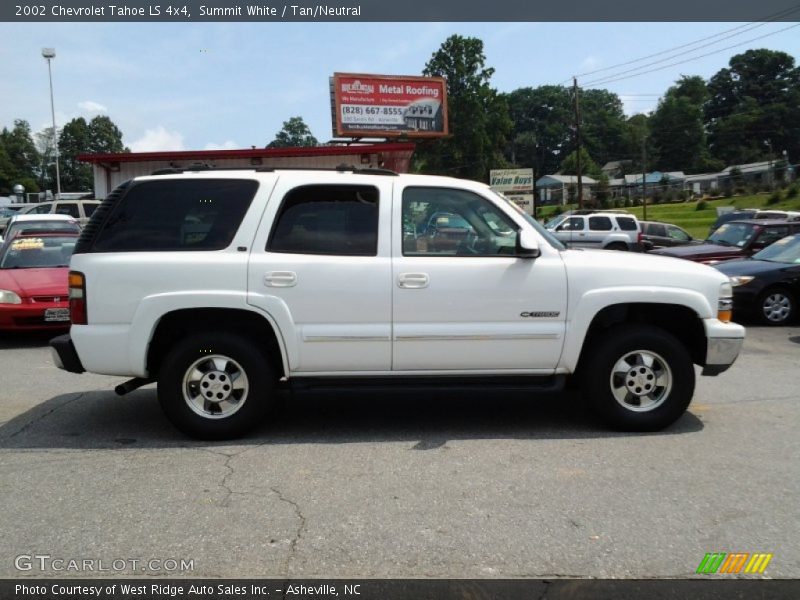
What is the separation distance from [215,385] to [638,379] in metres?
3.12

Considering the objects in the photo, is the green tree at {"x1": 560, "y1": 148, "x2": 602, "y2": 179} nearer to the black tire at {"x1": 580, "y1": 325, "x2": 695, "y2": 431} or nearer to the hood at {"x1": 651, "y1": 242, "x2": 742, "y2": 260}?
the hood at {"x1": 651, "y1": 242, "x2": 742, "y2": 260}

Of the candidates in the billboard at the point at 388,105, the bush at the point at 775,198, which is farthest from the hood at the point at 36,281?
the bush at the point at 775,198

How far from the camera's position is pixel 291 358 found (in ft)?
16.8

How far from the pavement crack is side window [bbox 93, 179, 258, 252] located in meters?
1.90

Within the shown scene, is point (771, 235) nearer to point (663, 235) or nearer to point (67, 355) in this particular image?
point (663, 235)

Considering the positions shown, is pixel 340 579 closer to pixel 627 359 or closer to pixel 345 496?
pixel 345 496

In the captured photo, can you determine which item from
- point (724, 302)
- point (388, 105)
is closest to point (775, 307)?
point (724, 302)

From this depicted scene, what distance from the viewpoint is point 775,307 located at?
1103 centimetres

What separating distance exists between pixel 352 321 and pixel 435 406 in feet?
5.05

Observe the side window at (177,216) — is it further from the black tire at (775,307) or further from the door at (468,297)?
the black tire at (775,307)

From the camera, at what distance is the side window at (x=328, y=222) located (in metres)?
5.19

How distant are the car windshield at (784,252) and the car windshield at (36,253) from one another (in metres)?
11.0

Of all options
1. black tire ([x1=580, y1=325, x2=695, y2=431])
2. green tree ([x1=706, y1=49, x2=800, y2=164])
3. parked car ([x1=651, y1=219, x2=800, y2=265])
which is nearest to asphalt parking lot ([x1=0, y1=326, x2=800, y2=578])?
black tire ([x1=580, y1=325, x2=695, y2=431])

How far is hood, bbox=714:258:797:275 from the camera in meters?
11.1
